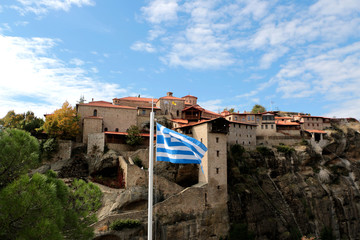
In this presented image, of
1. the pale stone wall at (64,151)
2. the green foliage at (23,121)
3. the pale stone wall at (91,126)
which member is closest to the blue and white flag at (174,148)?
the pale stone wall at (64,151)

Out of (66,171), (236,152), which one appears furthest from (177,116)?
(66,171)

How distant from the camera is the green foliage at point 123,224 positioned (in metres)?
26.9

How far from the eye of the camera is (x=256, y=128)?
56.8m

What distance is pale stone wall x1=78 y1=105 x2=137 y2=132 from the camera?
44500 mm

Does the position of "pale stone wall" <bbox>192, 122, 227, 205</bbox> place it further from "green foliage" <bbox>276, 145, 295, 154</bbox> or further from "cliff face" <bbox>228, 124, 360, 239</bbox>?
"green foliage" <bbox>276, 145, 295, 154</bbox>

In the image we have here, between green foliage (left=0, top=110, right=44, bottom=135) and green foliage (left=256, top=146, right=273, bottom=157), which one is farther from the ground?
green foliage (left=0, top=110, right=44, bottom=135)

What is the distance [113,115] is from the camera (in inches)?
1802

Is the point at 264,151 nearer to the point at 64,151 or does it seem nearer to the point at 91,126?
the point at 91,126

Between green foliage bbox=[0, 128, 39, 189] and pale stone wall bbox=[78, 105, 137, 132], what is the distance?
3069cm

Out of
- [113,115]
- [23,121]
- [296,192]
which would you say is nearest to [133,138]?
[113,115]

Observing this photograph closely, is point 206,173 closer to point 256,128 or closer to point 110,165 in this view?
point 110,165

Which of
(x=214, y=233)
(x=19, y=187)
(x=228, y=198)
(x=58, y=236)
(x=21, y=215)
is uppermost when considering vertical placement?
(x=19, y=187)

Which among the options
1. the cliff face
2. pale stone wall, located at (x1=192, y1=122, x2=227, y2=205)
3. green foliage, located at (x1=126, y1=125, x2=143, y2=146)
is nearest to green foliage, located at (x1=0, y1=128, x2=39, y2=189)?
pale stone wall, located at (x1=192, y1=122, x2=227, y2=205)

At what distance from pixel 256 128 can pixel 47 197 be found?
49.1 m
